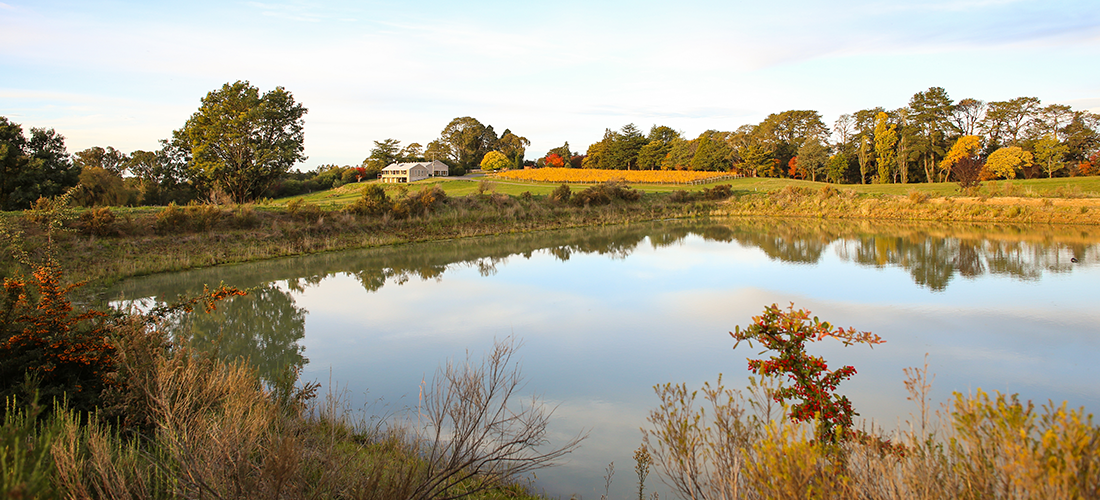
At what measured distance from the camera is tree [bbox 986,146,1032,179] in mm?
44406

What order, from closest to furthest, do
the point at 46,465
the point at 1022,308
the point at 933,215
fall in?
the point at 46,465
the point at 1022,308
the point at 933,215

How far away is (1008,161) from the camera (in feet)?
146

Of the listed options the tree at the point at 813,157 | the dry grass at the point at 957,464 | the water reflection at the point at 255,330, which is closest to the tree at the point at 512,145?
the tree at the point at 813,157

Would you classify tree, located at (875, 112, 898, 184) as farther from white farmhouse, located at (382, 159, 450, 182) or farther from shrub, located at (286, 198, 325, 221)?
shrub, located at (286, 198, 325, 221)

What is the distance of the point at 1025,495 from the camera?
7.77 ft

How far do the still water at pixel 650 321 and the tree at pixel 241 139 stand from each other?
15.5m

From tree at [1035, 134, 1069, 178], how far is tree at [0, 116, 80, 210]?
2498 inches

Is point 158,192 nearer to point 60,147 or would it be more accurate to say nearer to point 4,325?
point 60,147

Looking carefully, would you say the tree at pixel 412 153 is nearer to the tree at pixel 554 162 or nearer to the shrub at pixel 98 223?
the tree at pixel 554 162

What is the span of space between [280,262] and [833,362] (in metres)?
16.5

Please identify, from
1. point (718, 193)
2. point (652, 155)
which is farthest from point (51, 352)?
point (652, 155)

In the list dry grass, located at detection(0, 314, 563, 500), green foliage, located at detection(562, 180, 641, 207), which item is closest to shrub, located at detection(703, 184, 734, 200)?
green foliage, located at detection(562, 180, 641, 207)

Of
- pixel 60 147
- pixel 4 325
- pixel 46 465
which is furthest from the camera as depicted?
pixel 60 147

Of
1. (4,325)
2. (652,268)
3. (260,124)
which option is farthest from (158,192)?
(4,325)
